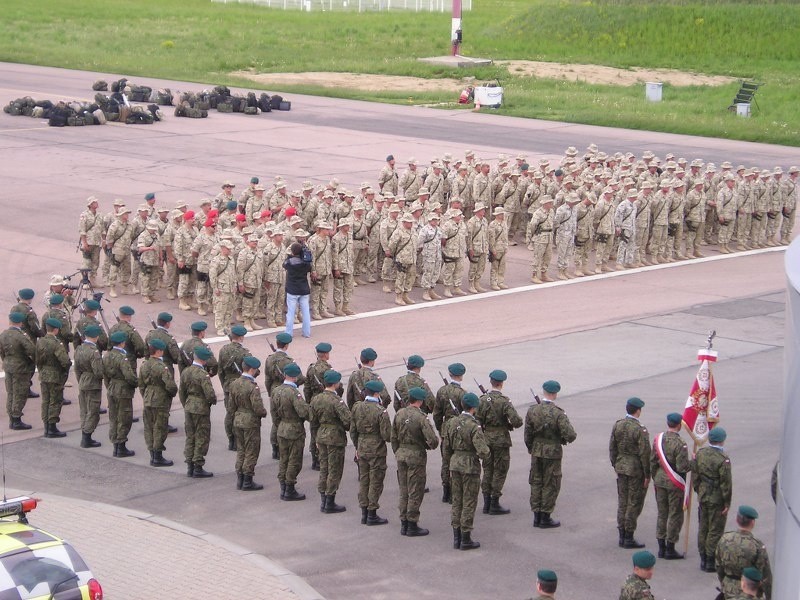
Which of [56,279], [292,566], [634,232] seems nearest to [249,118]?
[634,232]

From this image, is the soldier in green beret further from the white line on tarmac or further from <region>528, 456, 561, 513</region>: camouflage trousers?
<region>528, 456, 561, 513</region>: camouflage trousers

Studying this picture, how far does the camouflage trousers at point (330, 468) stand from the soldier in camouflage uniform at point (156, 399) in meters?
2.07

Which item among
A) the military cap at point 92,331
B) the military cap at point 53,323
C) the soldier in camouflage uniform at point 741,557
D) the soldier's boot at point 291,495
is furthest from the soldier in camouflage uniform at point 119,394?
the soldier in camouflage uniform at point 741,557

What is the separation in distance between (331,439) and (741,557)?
15.0 ft

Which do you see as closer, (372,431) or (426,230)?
(372,431)

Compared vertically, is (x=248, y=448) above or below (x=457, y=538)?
above

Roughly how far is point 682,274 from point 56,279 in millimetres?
12398

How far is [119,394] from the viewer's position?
49.1ft

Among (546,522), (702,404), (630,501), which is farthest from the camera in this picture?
(702,404)

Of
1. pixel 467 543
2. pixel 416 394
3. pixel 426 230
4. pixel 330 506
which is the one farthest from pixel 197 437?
pixel 426 230

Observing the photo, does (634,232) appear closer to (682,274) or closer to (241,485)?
(682,274)

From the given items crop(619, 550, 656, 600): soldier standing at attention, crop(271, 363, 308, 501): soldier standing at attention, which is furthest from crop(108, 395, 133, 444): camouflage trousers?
crop(619, 550, 656, 600): soldier standing at attention

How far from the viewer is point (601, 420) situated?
16.1 meters

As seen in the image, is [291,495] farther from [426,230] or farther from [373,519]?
[426,230]
